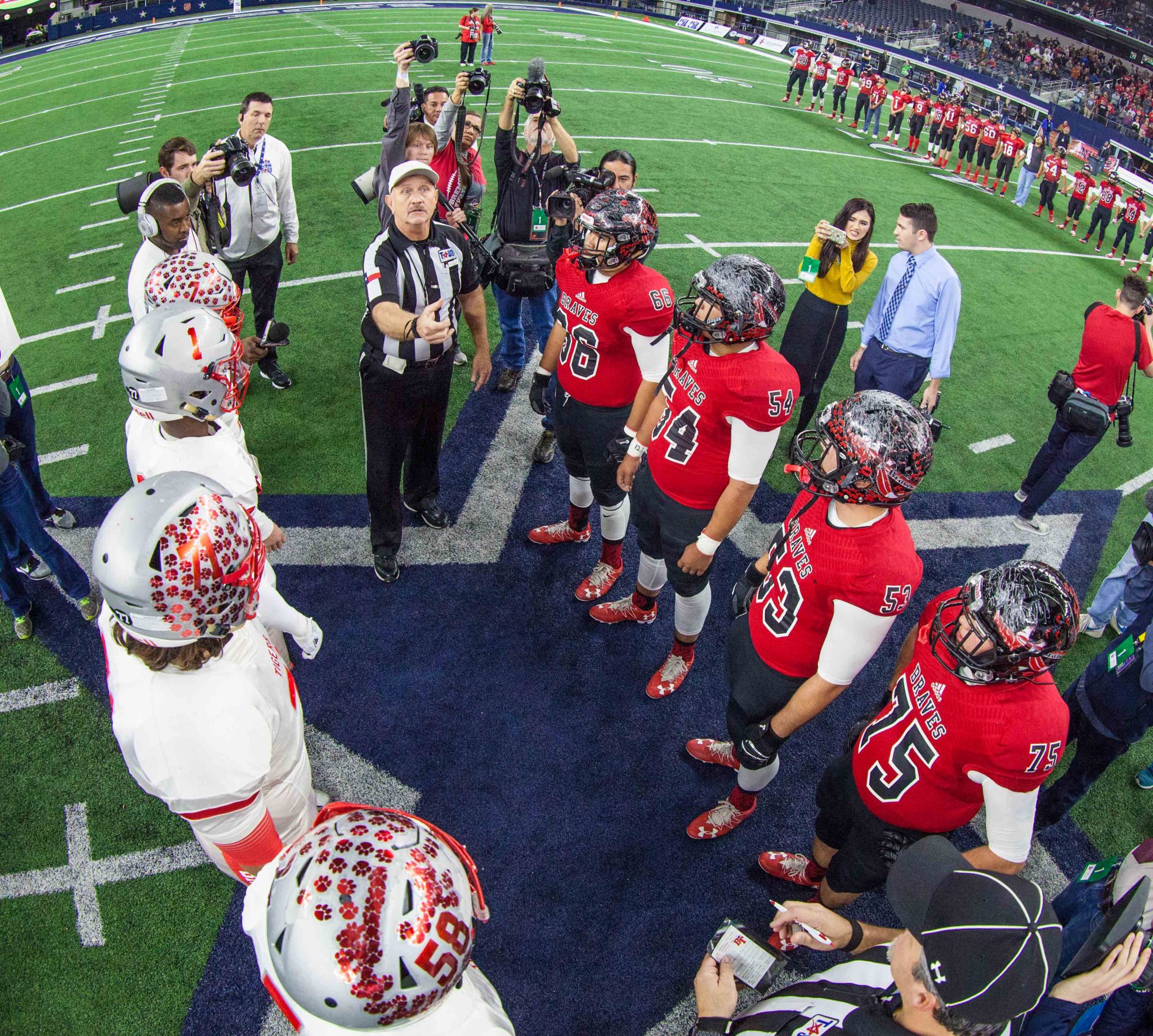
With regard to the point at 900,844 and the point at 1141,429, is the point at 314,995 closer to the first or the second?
the point at 900,844

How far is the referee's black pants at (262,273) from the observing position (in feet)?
19.2

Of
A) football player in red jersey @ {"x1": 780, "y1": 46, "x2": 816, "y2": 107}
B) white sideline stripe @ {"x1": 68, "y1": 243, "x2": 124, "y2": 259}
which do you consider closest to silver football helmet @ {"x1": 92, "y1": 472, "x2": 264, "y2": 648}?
white sideline stripe @ {"x1": 68, "y1": 243, "x2": 124, "y2": 259}

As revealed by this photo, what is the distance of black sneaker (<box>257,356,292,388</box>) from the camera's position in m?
6.40

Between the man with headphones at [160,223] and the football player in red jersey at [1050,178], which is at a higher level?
the football player in red jersey at [1050,178]

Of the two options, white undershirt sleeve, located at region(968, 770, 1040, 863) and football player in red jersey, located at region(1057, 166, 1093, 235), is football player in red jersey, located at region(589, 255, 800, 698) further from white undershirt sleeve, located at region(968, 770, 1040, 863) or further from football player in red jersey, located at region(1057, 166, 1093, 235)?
football player in red jersey, located at region(1057, 166, 1093, 235)

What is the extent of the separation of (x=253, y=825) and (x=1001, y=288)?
11.8m

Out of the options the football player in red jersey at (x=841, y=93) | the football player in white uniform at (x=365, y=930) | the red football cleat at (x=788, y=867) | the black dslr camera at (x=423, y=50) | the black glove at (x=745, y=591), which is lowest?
the red football cleat at (x=788, y=867)

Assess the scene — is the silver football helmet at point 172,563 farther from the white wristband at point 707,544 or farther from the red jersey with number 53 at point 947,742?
the red jersey with number 53 at point 947,742

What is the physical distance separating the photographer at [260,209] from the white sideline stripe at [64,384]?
5.55 ft

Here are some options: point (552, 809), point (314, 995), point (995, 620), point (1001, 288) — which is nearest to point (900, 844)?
point (995, 620)

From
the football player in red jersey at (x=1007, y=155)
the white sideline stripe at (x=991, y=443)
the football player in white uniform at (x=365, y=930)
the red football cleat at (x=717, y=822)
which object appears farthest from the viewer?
the football player in red jersey at (x=1007, y=155)

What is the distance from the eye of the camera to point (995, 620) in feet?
7.09

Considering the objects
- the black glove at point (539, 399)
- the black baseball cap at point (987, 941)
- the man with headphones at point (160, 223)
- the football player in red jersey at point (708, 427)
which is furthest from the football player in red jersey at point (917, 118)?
the black baseball cap at point (987, 941)

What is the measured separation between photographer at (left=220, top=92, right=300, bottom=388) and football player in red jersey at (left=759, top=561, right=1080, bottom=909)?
195 inches
